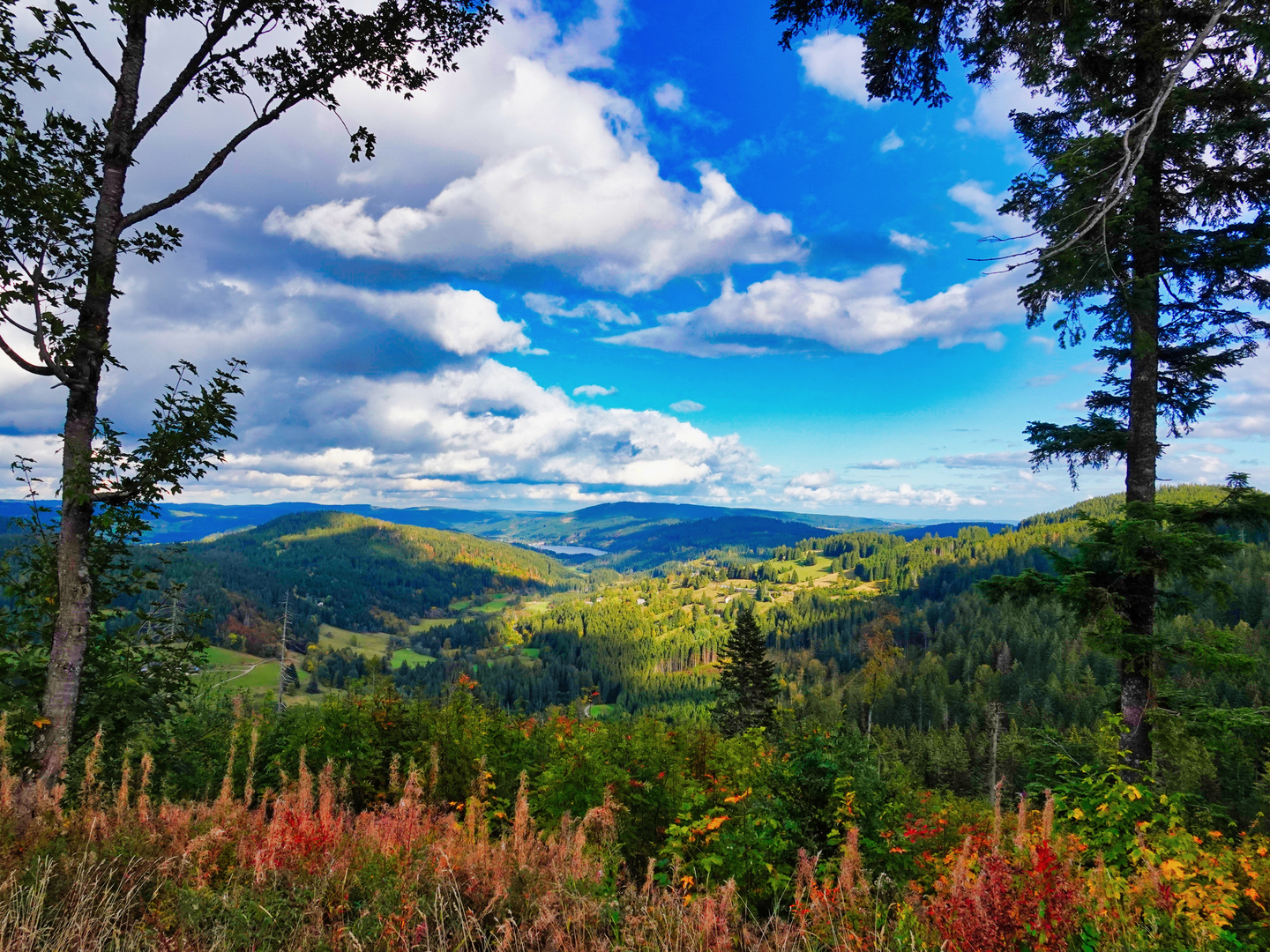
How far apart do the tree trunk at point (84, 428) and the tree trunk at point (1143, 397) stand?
13.5 m

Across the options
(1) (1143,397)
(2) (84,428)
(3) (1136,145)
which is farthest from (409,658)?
(3) (1136,145)

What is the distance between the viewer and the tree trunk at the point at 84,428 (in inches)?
229

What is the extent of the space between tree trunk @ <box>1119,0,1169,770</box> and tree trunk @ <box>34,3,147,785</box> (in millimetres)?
13474

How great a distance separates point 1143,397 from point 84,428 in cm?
1516

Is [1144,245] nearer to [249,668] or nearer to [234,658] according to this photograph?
[249,668]

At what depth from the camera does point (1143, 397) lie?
9.17m

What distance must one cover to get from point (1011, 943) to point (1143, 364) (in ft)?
32.5

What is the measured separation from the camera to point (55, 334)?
5.71 metres

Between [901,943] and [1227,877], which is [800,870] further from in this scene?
[1227,877]

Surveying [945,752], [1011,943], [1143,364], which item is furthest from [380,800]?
[945,752]

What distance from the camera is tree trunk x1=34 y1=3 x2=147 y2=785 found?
5805mm

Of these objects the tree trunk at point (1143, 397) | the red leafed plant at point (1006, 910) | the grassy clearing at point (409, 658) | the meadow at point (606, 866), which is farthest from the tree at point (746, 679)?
the grassy clearing at point (409, 658)

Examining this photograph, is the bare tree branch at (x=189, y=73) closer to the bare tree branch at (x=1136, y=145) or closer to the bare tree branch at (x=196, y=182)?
the bare tree branch at (x=196, y=182)

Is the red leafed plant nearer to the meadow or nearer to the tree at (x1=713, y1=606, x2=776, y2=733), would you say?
the meadow
